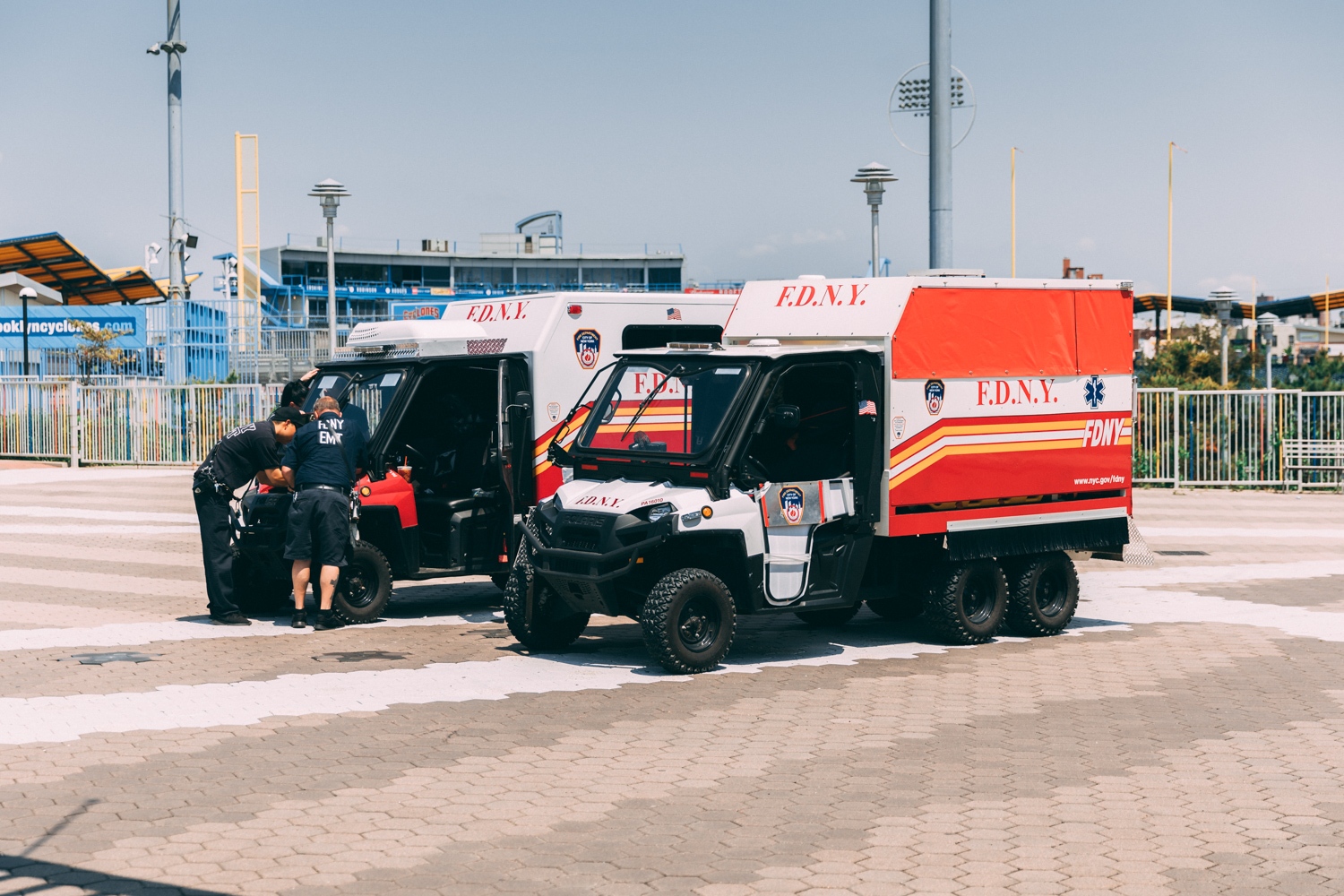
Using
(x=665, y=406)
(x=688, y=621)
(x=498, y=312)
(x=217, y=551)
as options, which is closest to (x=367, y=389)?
(x=498, y=312)

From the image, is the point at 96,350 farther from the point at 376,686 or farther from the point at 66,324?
the point at 376,686

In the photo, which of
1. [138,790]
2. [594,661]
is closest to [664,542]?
[594,661]

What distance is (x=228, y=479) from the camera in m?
11.6

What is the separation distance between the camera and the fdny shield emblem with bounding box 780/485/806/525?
10.0 meters

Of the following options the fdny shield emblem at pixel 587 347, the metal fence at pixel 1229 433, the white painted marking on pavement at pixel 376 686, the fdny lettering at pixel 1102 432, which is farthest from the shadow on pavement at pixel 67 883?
the metal fence at pixel 1229 433

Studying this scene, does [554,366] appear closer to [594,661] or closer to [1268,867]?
[594,661]

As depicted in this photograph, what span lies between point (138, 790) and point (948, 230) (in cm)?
963

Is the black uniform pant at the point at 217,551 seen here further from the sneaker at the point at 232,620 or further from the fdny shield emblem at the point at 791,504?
the fdny shield emblem at the point at 791,504

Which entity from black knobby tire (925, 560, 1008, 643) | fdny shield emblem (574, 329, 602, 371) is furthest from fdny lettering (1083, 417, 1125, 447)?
fdny shield emblem (574, 329, 602, 371)

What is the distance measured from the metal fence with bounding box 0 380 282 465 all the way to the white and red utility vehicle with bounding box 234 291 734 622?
55.5 feet

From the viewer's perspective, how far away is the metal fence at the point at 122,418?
2903cm

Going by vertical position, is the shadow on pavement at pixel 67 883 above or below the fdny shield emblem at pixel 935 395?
below

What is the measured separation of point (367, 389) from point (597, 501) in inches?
138

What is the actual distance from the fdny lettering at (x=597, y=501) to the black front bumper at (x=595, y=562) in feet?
0.38
